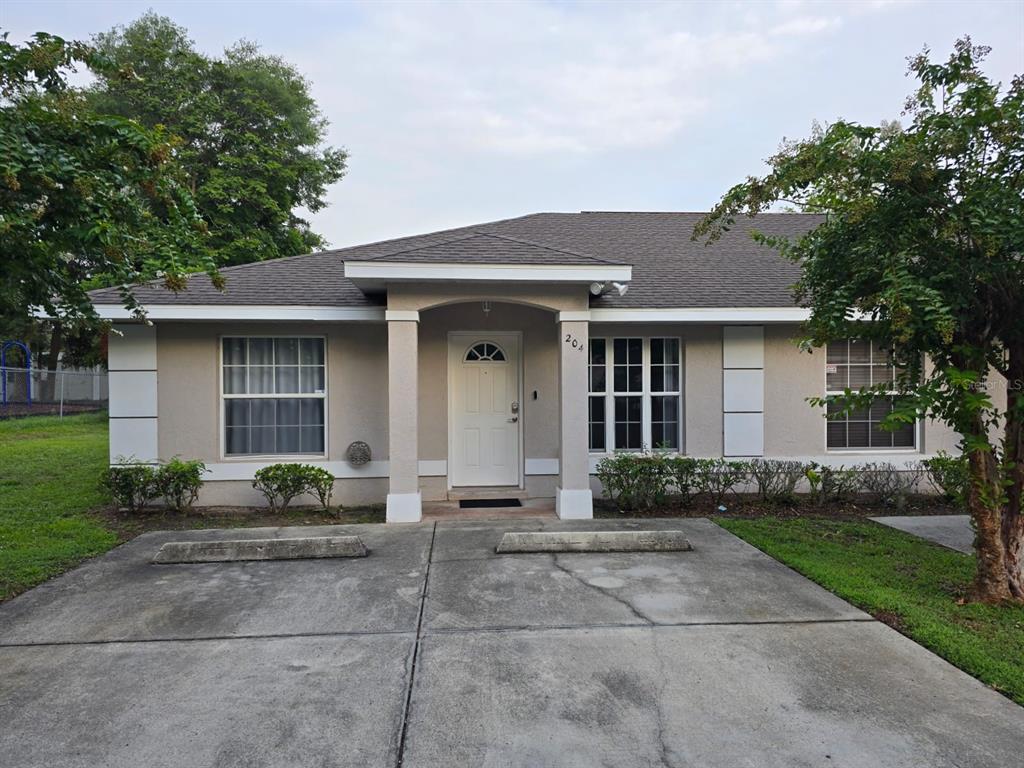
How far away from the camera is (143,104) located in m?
19.4

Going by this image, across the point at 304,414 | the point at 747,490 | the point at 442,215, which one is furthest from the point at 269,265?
the point at 442,215

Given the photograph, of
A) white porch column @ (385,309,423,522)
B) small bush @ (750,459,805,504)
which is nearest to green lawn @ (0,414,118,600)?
white porch column @ (385,309,423,522)

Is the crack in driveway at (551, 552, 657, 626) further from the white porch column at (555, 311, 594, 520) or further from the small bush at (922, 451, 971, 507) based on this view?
the small bush at (922, 451, 971, 507)

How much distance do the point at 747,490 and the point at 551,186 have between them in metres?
13.3

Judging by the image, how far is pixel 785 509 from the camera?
784 centimetres

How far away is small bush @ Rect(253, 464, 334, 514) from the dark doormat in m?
1.72

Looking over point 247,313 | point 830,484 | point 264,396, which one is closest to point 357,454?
point 264,396

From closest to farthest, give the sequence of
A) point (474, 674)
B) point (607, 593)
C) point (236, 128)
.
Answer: point (474, 674)
point (607, 593)
point (236, 128)

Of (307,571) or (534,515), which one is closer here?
(307,571)

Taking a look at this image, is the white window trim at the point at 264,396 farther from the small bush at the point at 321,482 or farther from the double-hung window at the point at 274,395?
the small bush at the point at 321,482

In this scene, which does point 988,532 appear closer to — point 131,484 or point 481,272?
point 481,272

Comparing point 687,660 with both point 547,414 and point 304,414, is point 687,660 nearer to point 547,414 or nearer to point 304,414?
point 547,414

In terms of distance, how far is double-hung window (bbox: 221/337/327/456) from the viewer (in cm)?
804

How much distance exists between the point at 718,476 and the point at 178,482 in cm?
676
